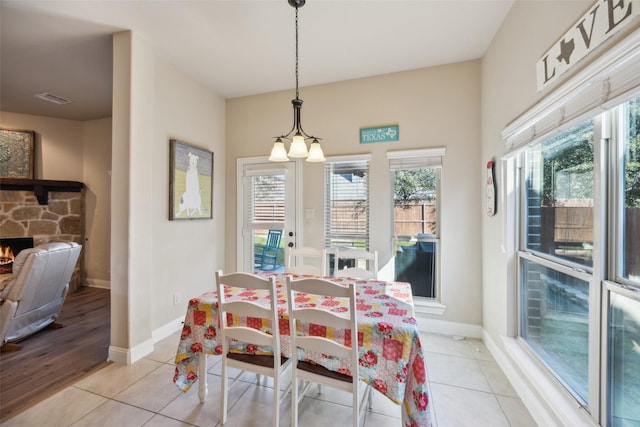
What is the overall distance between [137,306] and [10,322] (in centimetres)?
120

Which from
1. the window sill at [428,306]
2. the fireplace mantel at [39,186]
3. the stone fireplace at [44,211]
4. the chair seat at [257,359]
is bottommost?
the window sill at [428,306]

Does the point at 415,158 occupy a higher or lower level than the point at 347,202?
higher

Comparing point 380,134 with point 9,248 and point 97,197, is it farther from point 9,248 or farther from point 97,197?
point 9,248

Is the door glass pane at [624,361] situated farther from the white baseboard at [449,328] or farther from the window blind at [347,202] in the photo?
the window blind at [347,202]

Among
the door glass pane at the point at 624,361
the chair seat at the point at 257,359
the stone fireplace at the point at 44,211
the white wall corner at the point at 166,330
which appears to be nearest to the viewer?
the door glass pane at the point at 624,361

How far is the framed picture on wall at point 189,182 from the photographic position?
9.30 ft

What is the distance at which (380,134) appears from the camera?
3.04 meters

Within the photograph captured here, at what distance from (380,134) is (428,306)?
1.98 meters

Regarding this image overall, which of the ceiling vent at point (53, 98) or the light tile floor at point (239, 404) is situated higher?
the ceiling vent at point (53, 98)

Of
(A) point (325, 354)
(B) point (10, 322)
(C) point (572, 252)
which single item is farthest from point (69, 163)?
(C) point (572, 252)

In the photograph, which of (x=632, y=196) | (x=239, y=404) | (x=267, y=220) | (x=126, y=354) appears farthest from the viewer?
(x=267, y=220)

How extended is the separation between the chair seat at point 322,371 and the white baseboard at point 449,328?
1.85 meters

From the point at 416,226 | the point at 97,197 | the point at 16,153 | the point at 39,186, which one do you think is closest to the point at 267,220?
the point at 416,226

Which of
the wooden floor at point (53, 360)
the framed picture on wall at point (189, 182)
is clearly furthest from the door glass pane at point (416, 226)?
the wooden floor at point (53, 360)
